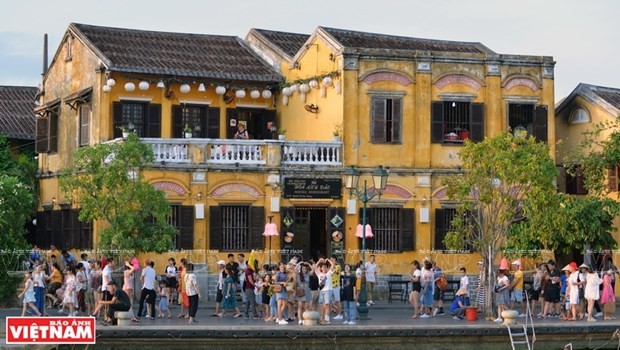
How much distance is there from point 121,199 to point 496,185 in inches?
431

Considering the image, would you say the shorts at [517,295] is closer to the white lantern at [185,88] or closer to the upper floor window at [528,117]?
the upper floor window at [528,117]

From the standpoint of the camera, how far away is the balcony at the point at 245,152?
45.3 m

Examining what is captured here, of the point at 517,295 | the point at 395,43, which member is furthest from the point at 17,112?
the point at 517,295

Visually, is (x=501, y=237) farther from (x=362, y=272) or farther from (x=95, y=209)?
(x=95, y=209)

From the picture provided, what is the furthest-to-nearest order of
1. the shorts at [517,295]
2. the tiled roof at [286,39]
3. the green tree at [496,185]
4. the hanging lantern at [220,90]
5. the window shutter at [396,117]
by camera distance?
1. the tiled roof at [286,39]
2. the hanging lantern at [220,90]
3. the window shutter at [396,117]
4. the shorts at [517,295]
5. the green tree at [496,185]

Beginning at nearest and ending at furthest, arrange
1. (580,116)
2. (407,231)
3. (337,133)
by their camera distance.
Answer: (337,133) → (407,231) → (580,116)

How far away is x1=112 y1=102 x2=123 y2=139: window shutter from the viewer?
47625 millimetres

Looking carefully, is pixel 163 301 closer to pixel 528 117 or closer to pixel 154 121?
pixel 154 121

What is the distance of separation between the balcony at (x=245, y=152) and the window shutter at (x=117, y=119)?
3.02 metres

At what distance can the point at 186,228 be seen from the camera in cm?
4538

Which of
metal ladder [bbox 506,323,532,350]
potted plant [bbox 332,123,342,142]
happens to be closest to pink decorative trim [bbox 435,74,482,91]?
potted plant [bbox 332,123,342,142]

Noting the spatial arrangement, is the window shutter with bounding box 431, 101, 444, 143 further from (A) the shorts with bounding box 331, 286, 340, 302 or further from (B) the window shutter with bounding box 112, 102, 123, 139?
(A) the shorts with bounding box 331, 286, 340, 302

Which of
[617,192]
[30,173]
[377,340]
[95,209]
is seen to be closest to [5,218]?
[95,209]

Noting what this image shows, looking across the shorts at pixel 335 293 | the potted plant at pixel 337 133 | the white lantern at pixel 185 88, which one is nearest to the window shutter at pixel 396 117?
the potted plant at pixel 337 133
